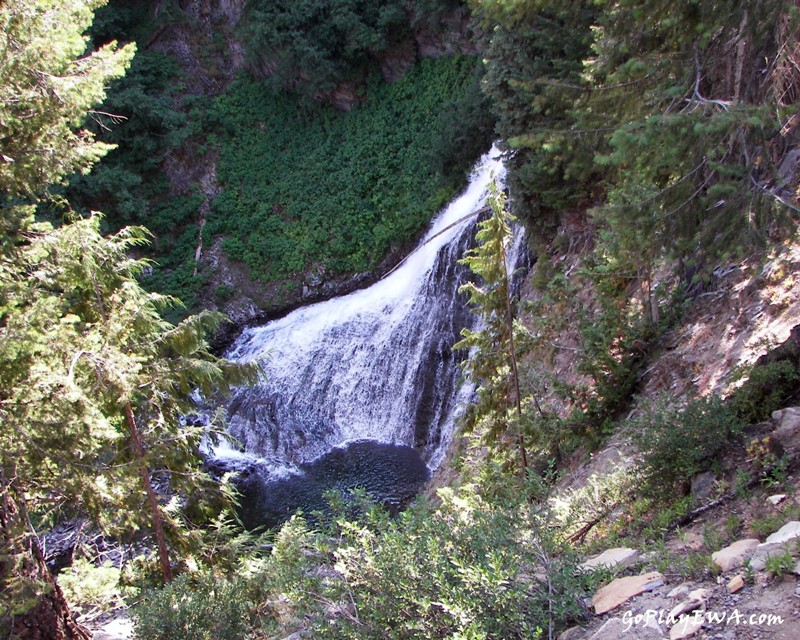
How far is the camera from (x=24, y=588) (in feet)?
17.5

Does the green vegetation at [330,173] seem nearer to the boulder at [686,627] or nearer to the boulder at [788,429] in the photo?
the boulder at [788,429]

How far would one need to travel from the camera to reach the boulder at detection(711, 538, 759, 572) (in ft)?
11.2

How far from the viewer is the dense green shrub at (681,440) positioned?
5.08m

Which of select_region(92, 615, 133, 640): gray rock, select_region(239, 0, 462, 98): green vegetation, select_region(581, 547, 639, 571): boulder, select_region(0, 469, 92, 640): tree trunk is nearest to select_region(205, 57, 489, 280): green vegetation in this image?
select_region(239, 0, 462, 98): green vegetation

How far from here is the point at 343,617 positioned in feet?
12.3

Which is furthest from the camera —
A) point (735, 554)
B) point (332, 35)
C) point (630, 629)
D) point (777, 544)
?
point (332, 35)

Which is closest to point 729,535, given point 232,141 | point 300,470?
point 300,470

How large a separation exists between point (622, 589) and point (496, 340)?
188 inches

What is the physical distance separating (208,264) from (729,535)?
67.7 feet

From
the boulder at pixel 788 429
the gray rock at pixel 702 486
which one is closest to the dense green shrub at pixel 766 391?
the boulder at pixel 788 429

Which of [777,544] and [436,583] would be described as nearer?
[777,544]

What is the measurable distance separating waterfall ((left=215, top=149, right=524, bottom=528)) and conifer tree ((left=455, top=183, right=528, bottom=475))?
237 inches

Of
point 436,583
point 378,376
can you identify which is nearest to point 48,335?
point 436,583

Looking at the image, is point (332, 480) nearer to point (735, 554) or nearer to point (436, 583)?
point (436, 583)
